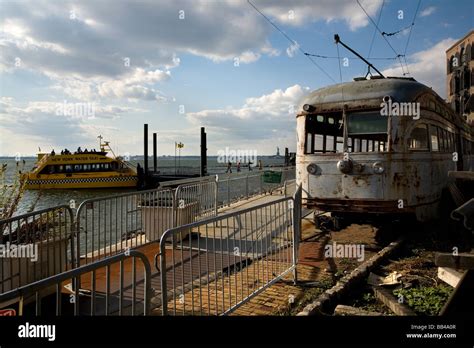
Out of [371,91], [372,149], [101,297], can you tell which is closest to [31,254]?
[101,297]

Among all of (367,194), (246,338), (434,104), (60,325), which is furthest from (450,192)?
(60,325)

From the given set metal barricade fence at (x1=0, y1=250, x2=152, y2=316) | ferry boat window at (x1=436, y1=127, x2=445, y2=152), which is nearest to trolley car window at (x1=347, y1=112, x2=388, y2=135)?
ferry boat window at (x1=436, y1=127, x2=445, y2=152)

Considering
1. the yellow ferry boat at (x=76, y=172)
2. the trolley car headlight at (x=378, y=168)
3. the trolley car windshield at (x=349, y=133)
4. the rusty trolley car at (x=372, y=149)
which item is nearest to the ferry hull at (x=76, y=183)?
the yellow ferry boat at (x=76, y=172)

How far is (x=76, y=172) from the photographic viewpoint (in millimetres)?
43000

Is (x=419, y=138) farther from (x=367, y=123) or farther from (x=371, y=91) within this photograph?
(x=371, y=91)

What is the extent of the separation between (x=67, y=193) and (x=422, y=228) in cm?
4019

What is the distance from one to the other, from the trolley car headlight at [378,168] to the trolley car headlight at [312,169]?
129 cm

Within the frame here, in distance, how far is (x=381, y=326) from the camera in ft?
10.8

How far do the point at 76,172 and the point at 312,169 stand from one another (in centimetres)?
4037

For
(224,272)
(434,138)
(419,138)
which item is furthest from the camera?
(434,138)

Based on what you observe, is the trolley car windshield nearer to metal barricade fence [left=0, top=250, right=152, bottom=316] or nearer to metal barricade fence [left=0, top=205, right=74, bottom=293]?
metal barricade fence [left=0, top=250, right=152, bottom=316]

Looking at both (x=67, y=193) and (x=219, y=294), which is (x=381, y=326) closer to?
(x=219, y=294)

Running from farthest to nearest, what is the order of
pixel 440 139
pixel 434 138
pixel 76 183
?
pixel 76 183 → pixel 440 139 → pixel 434 138

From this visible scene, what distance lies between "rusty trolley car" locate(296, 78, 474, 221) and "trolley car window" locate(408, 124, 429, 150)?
0.04ft
